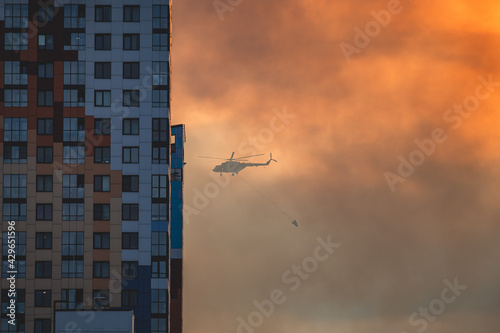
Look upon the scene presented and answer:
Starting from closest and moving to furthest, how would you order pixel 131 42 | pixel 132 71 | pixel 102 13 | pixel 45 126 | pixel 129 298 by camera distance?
pixel 129 298 → pixel 45 126 → pixel 132 71 → pixel 131 42 → pixel 102 13

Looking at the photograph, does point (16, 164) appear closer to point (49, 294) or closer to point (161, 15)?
point (49, 294)

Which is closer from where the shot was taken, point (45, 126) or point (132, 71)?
point (45, 126)

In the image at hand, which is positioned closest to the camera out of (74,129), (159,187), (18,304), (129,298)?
(18,304)

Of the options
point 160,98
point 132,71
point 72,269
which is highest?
point 132,71

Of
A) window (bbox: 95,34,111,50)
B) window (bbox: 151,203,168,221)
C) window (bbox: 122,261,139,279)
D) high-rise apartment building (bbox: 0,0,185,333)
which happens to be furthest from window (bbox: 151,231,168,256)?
window (bbox: 95,34,111,50)

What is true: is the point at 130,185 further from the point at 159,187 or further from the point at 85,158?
the point at 85,158

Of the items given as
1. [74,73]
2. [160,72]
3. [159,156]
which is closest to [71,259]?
[159,156]

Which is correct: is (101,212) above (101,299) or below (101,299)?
above

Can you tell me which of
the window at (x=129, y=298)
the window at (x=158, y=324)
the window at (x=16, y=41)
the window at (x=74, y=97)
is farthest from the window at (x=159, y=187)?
the window at (x=16, y=41)
